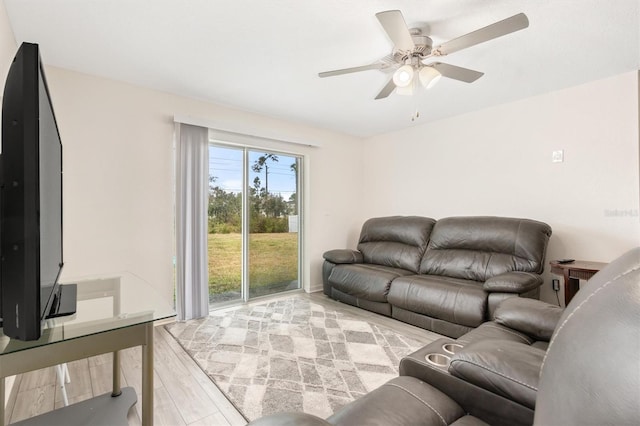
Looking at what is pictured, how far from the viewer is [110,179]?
2.78 metres

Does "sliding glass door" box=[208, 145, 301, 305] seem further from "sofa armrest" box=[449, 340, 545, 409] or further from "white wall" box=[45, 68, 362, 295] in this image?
"sofa armrest" box=[449, 340, 545, 409]

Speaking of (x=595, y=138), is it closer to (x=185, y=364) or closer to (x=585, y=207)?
(x=585, y=207)

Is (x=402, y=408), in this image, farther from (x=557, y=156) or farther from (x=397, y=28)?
(x=557, y=156)

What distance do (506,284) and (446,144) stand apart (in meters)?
2.19

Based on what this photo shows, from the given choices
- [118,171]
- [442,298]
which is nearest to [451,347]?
[442,298]

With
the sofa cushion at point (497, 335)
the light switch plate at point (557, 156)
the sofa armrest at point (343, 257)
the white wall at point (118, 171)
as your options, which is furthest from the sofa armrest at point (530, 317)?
the white wall at point (118, 171)

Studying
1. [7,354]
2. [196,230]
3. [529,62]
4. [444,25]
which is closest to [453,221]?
[529,62]

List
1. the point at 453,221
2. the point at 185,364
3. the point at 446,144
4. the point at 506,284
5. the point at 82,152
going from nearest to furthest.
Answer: the point at 185,364 < the point at 506,284 < the point at 82,152 < the point at 453,221 < the point at 446,144

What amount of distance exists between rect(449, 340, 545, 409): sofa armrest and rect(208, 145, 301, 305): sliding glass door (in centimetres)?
304

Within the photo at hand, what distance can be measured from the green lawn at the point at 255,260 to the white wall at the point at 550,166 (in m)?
1.99

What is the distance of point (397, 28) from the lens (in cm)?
168

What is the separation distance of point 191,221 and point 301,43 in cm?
211

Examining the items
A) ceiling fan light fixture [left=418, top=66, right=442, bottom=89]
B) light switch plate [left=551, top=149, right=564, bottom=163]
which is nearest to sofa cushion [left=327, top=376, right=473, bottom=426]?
ceiling fan light fixture [left=418, top=66, right=442, bottom=89]

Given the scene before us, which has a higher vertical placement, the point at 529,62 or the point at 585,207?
the point at 529,62
